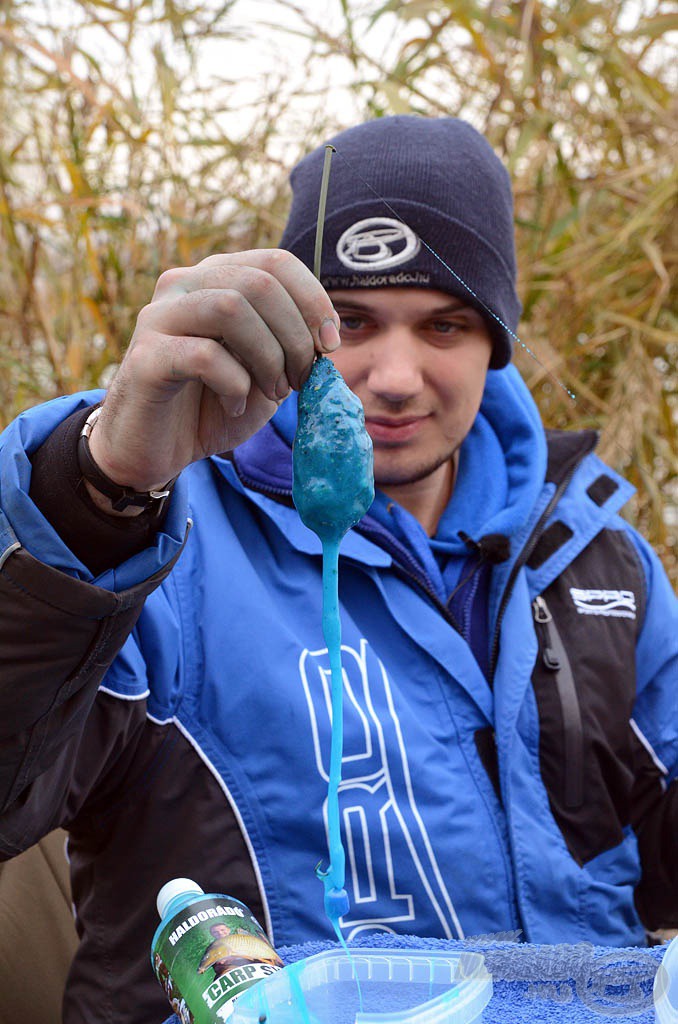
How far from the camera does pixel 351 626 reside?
1443 millimetres

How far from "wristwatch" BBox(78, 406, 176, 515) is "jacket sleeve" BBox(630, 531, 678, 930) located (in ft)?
3.46

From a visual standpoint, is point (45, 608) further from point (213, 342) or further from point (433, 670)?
point (433, 670)

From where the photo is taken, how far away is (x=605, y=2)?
2.56 meters

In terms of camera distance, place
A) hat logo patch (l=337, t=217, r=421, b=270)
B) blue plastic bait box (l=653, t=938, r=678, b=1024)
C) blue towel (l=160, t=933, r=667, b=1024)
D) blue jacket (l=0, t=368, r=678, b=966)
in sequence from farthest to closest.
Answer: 1. hat logo patch (l=337, t=217, r=421, b=270)
2. blue jacket (l=0, t=368, r=678, b=966)
3. blue towel (l=160, t=933, r=667, b=1024)
4. blue plastic bait box (l=653, t=938, r=678, b=1024)

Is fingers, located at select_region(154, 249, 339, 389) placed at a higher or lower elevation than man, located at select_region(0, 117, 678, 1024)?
higher

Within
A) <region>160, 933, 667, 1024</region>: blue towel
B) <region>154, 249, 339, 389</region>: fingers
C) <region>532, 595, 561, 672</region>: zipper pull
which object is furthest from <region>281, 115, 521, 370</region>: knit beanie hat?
<region>160, 933, 667, 1024</region>: blue towel

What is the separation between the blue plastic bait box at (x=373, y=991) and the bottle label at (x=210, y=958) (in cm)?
5

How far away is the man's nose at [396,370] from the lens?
4.90 ft

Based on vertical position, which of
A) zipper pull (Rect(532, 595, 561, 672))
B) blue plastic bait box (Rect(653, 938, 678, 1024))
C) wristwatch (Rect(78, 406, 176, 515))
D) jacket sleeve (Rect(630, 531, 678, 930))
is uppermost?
wristwatch (Rect(78, 406, 176, 515))

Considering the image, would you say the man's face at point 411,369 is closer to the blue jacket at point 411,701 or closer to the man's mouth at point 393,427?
the man's mouth at point 393,427

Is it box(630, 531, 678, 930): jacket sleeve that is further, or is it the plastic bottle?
box(630, 531, 678, 930): jacket sleeve

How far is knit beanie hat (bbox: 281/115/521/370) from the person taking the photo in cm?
149

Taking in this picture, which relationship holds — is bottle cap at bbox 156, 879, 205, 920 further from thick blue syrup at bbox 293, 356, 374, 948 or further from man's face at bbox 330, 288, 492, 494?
man's face at bbox 330, 288, 492, 494

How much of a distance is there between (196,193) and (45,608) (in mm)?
1824
